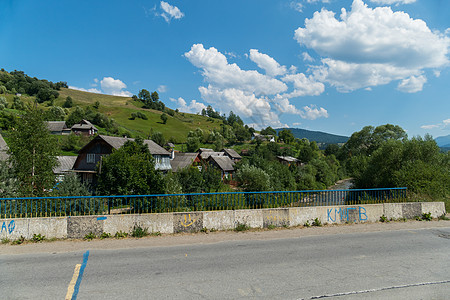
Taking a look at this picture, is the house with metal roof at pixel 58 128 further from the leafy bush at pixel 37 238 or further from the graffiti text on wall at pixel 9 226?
the leafy bush at pixel 37 238

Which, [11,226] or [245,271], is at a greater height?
[11,226]

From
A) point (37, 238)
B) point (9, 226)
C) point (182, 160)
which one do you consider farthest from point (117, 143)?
point (37, 238)

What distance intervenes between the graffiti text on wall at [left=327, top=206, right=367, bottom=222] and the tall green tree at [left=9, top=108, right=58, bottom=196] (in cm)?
1584

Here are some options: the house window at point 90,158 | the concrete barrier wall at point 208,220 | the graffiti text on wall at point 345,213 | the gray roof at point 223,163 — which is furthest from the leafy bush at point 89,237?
the gray roof at point 223,163

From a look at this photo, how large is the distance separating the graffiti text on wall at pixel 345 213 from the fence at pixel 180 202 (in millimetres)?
A: 824

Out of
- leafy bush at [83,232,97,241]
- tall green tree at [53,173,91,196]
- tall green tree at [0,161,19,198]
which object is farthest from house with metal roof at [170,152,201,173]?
leafy bush at [83,232,97,241]

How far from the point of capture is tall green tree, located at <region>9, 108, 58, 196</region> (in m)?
15.3

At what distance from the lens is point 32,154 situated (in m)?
15.6

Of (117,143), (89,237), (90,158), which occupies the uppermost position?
(117,143)

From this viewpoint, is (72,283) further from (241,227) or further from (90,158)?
(90,158)

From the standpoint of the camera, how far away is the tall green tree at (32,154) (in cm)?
1534

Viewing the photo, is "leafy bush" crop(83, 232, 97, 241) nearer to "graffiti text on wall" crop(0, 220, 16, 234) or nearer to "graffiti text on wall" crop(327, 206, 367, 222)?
"graffiti text on wall" crop(0, 220, 16, 234)

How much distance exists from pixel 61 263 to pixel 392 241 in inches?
392

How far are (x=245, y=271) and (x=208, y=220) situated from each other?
3.71 meters
